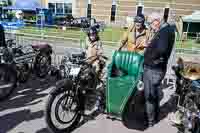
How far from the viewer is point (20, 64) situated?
515 cm

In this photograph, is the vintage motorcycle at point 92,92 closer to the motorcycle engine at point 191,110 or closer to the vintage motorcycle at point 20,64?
the motorcycle engine at point 191,110

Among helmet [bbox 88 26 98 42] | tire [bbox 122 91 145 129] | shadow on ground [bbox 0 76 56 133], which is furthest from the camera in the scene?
helmet [bbox 88 26 98 42]

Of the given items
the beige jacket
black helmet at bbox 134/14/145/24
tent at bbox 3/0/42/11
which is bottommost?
the beige jacket

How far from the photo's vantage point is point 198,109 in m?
3.32

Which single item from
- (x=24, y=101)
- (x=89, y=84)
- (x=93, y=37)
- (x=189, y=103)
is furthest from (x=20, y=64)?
(x=189, y=103)

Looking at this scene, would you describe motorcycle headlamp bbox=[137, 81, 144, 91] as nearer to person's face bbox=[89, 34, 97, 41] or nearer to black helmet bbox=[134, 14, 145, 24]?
black helmet bbox=[134, 14, 145, 24]

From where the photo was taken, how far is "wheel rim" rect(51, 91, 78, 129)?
3421 millimetres

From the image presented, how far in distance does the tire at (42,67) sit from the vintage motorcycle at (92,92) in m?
2.21

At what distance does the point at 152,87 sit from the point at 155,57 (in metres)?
0.52

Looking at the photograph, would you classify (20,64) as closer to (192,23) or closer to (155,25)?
(155,25)

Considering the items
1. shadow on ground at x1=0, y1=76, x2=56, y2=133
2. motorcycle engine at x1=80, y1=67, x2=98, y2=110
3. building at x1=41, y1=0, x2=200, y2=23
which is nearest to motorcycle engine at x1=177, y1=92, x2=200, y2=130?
motorcycle engine at x1=80, y1=67, x2=98, y2=110

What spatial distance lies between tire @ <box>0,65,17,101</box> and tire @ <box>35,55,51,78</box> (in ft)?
3.20

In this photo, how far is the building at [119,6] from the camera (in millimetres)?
24703

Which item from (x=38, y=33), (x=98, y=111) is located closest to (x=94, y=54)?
(x=98, y=111)
